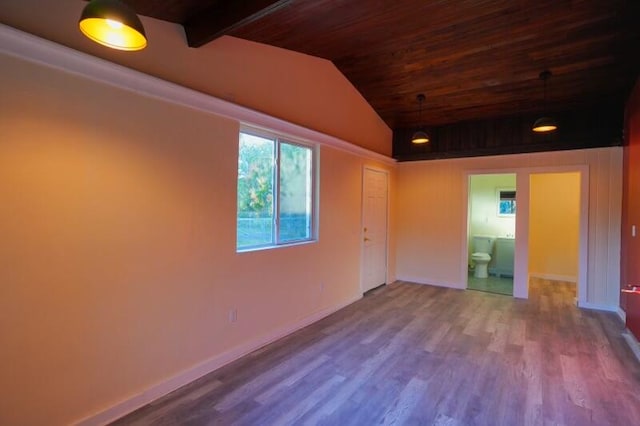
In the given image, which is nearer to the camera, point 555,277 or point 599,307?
point 599,307

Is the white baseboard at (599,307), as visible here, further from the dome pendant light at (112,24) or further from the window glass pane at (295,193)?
the dome pendant light at (112,24)

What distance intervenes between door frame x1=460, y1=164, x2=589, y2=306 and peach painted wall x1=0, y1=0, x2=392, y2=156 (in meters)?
2.33

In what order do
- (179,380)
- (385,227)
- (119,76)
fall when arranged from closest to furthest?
1. (119,76)
2. (179,380)
3. (385,227)

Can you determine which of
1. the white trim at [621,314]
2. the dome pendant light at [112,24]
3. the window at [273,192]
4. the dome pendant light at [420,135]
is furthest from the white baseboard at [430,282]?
the dome pendant light at [112,24]

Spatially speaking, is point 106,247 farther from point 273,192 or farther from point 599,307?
point 599,307

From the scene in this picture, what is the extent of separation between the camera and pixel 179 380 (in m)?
2.54

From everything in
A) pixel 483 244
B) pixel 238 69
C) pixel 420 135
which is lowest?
pixel 483 244

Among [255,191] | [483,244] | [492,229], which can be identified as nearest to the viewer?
[255,191]

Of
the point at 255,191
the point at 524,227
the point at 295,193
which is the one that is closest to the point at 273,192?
the point at 255,191

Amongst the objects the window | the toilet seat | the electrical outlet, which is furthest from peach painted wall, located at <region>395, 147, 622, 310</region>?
the electrical outlet

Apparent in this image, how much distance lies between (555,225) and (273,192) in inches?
235

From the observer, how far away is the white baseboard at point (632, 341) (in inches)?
124

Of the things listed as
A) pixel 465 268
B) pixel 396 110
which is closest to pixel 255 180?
pixel 396 110

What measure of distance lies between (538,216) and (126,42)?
292 inches
